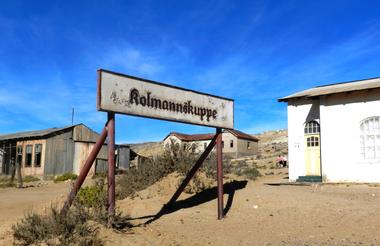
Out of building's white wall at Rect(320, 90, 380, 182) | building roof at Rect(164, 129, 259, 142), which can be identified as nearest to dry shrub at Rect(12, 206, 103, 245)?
building's white wall at Rect(320, 90, 380, 182)

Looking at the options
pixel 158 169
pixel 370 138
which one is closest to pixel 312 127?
pixel 370 138

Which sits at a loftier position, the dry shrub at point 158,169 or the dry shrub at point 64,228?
the dry shrub at point 158,169

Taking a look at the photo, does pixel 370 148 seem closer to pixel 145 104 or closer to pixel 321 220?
pixel 321 220

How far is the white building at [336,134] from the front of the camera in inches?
606

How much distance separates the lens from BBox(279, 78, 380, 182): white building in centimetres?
1538

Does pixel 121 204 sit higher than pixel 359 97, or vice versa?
pixel 359 97

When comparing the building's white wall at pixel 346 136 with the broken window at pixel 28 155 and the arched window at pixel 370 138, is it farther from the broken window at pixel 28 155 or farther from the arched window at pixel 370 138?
the broken window at pixel 28 155

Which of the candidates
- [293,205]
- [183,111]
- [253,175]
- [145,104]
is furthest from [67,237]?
[253,175]

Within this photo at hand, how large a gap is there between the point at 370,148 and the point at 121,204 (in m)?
9.20

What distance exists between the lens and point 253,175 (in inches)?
747

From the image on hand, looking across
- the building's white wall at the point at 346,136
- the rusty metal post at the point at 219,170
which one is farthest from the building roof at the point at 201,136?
the rusty metal post at the point at 219,170

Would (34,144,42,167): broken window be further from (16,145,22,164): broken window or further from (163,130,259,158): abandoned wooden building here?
(163,130,259,158): abandoned wooden building

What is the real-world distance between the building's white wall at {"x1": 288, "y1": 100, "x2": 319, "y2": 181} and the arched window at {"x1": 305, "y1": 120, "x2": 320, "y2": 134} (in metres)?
0.15

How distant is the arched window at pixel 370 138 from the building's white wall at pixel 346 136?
0.13m
